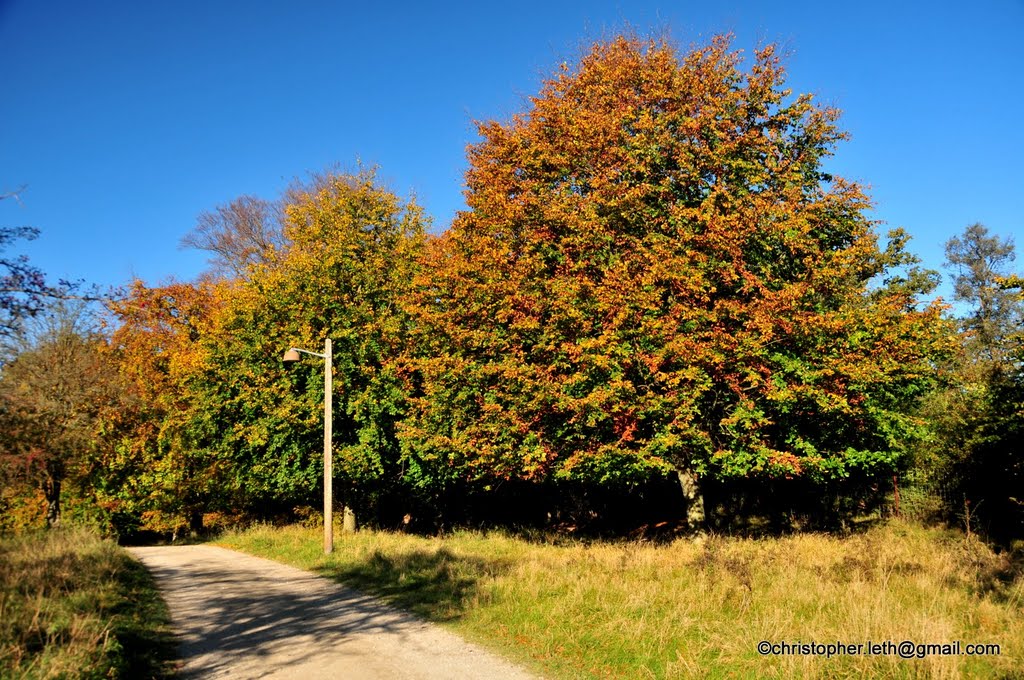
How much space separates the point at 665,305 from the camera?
1579 centimetres

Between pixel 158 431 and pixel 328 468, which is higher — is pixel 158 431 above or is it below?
above

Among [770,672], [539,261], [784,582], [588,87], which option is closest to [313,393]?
[539,261]

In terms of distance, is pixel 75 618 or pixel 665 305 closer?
pixel 75 618

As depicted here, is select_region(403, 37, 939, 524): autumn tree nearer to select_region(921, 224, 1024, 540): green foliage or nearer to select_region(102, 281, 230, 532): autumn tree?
select_region(921, 224, 1024, 540): green foliage

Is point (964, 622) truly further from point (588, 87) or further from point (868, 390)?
point (588, 87)

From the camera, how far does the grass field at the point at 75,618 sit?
6043 mm

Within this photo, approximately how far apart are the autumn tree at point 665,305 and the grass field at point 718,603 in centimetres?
287

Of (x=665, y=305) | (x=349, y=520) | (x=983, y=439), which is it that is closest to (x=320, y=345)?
(x=349, y=520)

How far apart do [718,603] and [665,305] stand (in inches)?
337

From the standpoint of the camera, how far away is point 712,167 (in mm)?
16750

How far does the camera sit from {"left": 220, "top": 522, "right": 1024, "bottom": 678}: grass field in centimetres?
660

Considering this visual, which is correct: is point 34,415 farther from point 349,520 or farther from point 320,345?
point 349,520

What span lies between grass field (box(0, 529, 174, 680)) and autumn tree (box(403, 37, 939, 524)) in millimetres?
8718

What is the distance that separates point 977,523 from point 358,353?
1942cm
